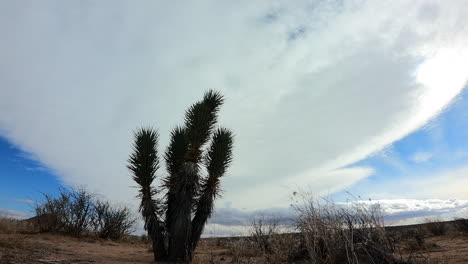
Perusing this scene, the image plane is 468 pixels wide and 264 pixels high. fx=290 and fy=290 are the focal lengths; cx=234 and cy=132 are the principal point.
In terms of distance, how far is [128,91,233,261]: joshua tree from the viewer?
880 cm

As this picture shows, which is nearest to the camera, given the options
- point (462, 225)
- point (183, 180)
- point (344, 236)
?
point (344, 236)

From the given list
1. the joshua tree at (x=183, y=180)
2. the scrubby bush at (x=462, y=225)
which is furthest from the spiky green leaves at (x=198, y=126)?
the scrubby bush at (x=462, y=225)

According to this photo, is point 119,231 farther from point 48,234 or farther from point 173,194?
point 173,194

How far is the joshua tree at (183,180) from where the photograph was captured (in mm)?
8805

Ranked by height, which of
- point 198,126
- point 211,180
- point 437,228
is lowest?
point 437,228

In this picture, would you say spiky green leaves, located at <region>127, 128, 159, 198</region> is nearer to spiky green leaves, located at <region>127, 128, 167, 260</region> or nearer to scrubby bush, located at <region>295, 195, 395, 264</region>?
spiky green leaves, located at <region>127, 128, 167, 260</region>

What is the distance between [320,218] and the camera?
5.27m

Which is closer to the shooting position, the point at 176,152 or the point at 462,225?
the point at 176,152

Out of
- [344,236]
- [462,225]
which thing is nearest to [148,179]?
[344,236]

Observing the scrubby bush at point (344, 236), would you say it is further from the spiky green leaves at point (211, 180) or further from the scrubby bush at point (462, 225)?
the scrubby bush at point (462, 225)

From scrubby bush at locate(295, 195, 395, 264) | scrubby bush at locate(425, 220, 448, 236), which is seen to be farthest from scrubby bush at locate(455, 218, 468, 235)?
scrubby bush at locate(295, 195, 395, 264)

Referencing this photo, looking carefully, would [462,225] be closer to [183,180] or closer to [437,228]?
[437,228]

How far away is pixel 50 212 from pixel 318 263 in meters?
14.2

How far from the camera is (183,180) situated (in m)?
8.97
